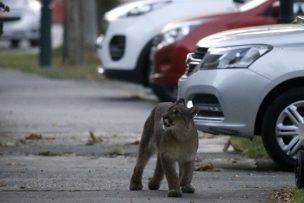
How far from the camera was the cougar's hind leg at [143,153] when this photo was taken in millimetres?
9703

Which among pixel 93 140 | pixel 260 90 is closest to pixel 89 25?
pixel 93 140

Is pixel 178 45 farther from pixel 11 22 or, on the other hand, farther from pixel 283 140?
pixel 11 22

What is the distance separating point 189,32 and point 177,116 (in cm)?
720

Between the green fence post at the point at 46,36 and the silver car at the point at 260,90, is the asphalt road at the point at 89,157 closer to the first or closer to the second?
the silver car at the point at 260,90

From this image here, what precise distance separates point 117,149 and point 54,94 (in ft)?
23.6

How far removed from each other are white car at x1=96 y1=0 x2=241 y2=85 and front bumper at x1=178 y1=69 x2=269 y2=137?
6738 mm

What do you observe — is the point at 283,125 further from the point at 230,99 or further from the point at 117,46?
the point at 117,46

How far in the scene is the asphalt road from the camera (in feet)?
31.4

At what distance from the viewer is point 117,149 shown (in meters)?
13.0

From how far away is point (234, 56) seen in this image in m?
11.4

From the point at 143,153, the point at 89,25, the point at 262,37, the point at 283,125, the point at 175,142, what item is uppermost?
the point at 262,37

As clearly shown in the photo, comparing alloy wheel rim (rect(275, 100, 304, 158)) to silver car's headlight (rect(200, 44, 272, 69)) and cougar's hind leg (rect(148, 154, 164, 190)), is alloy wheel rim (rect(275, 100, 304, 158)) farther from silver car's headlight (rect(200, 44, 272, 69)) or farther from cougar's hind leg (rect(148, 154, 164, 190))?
cougar's hind leg (rect(148, 154, 164, 190))

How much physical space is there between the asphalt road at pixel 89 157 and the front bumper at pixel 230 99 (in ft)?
1.33

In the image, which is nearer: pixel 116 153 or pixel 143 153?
pixel 143 153
